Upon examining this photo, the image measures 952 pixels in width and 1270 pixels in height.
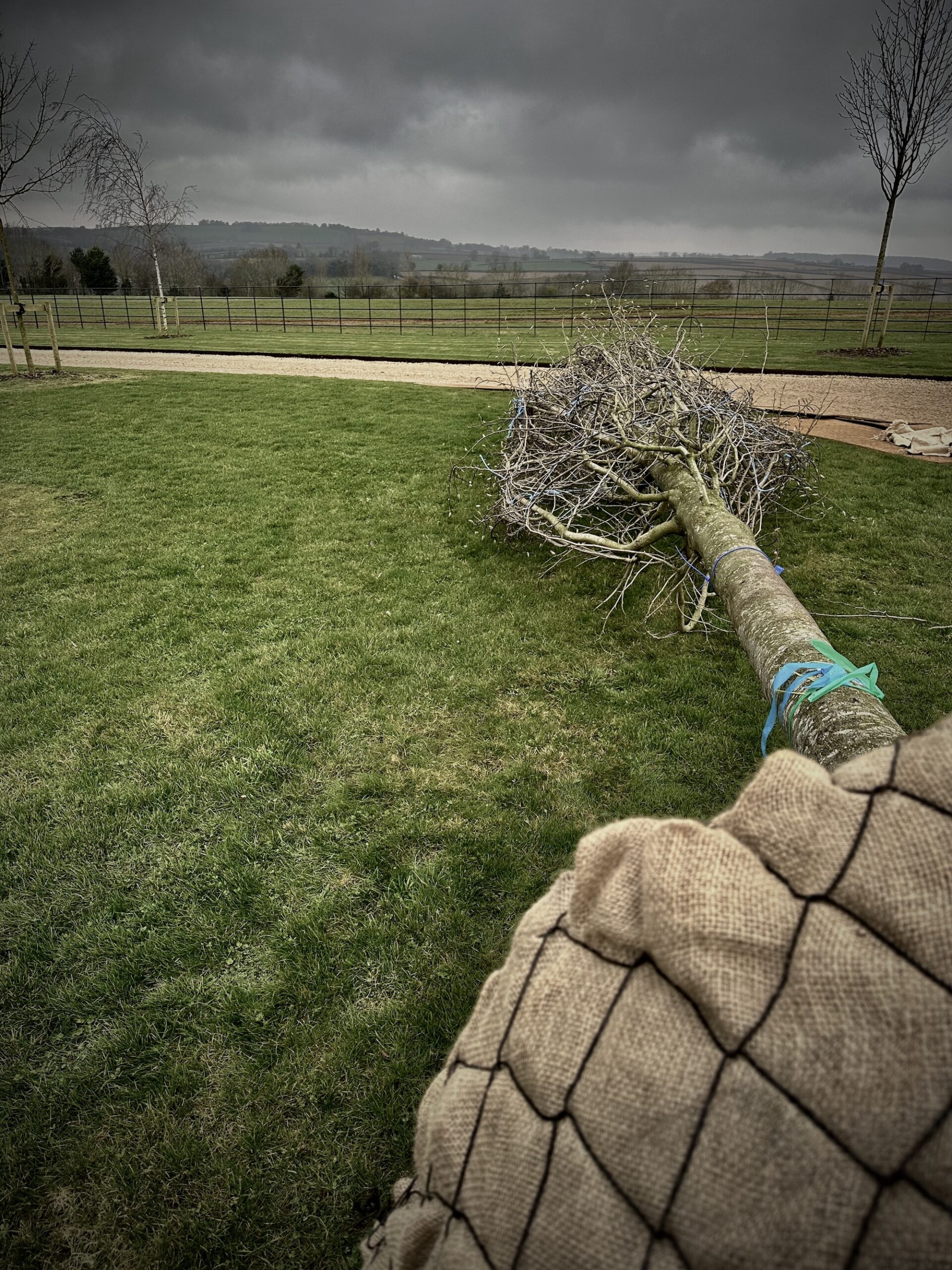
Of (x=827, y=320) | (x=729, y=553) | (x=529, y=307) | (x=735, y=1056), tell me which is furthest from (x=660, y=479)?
(x=529, y=307)

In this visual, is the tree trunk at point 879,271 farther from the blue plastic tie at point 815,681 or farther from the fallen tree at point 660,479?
the blue plastic tie at point 815,681

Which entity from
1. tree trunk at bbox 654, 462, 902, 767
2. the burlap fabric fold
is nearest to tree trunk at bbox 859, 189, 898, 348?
tree trunk at bbox 654, 462, 902, 767

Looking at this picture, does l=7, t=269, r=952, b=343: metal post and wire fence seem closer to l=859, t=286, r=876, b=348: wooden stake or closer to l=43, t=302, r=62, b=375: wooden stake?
l=859, t=286, r=876, b=348: wooden stake

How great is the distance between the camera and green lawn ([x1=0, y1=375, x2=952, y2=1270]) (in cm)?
192

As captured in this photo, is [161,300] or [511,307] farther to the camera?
[511,307]

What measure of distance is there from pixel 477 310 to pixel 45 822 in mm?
37852

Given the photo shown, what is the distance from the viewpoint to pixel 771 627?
123 inches

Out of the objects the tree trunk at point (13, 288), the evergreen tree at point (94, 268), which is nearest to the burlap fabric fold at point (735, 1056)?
the tree trunk at point (13, 288)

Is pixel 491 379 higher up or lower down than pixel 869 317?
lower down

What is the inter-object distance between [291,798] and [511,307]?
38524 mm

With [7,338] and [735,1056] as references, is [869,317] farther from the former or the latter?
[735,1056]

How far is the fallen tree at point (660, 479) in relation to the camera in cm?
391

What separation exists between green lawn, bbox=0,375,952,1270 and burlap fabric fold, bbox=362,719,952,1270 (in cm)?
124

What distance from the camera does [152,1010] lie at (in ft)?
7.60
